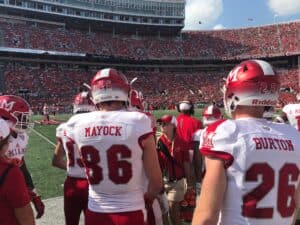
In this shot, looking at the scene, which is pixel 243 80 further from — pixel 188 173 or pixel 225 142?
pixel 188 173

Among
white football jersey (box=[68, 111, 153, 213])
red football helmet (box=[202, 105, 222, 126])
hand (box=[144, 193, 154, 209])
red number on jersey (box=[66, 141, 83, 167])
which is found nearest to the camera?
white football jersey (box=[68, 111, 153, 213])

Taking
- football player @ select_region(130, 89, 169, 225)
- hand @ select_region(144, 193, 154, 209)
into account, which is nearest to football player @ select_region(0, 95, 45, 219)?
football player @ select_region(130, 89, 169, 225)

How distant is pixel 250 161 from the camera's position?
2.14 metres

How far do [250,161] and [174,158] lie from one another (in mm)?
3139

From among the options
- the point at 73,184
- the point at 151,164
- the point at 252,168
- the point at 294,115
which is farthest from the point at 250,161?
the point at 294,115

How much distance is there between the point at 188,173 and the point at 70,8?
5580 centimetres

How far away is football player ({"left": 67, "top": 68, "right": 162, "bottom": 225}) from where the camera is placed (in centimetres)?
300

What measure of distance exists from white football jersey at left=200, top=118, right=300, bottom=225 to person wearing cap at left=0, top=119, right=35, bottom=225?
1199 millimetres

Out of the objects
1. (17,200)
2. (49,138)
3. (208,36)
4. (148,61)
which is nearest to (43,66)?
(148,61)

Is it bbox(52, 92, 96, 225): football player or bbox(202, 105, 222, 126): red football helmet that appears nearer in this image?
bbox(52, 92, 96, 225): football player

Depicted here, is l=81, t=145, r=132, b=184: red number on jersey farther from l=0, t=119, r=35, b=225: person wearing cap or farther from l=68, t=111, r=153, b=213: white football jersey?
l=0, t=119, r=35, b=225: person wearing cap

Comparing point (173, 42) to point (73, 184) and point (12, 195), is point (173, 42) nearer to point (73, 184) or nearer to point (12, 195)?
point (73, 184)

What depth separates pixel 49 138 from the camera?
18234 millimetres

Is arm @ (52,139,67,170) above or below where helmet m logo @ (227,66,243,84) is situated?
below
